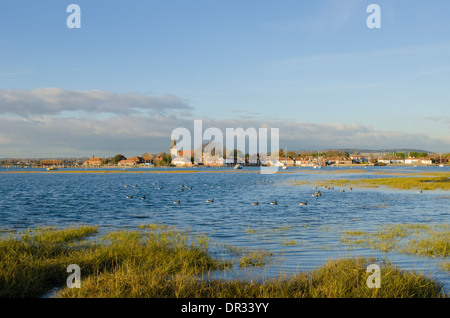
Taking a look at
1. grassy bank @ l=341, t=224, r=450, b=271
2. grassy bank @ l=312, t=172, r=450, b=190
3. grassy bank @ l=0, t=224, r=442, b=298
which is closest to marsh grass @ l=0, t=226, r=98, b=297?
grassy bank @ l=0, t=224, r=442, b=298

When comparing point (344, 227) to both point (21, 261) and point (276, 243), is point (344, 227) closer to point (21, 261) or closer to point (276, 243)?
point (276, 243)

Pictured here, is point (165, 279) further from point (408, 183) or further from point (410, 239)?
point (408, 183)

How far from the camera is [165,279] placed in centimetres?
1147

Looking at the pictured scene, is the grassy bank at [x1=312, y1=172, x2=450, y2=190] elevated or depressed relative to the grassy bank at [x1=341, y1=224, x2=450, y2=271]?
depressed

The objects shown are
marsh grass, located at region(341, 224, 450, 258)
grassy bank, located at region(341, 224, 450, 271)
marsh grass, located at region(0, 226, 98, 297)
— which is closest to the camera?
marsh grass, located at region(0, 226, 98, 297)

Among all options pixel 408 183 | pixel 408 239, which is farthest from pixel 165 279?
pixel 408 183

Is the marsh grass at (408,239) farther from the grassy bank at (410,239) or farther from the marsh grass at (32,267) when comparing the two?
the marsh grass at (32,267)

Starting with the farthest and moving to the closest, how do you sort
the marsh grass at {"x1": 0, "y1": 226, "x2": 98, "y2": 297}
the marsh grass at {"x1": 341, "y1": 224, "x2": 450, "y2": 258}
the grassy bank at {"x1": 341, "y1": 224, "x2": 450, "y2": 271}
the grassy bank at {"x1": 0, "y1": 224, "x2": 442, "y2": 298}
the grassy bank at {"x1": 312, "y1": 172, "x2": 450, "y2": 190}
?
the grassy bank at {"x1": 312, "y1": 172, "x2": 450, "y2": 190}
the marsh grass at {"x1": 341, "y1": 224, "x2": 450, "y2": 258}
the grassy bank at {"x1": 341, "y1": 224, "x2": 450, "y2": 271}
the marsh grass at {"x1": 0, "y1": 226, "x2": 98, "y2": 297}
the grassy bank at {"x1": 0, "y1": 224, "x2": 442, "y2": 298}

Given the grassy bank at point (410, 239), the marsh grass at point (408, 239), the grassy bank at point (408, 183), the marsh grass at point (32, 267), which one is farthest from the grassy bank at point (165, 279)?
the grassy bank at point (408, 183)

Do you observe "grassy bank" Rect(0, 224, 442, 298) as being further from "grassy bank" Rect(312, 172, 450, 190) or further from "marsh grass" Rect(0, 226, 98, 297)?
"grassy bank" Rect(312, 172, 450, 190)

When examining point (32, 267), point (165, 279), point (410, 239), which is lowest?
point (410, 239)

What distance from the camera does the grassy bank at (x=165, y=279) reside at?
10.2 metres

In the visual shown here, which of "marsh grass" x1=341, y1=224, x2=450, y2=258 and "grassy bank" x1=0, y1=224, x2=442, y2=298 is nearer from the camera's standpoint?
"grassy bank" x1=0, y1=224, x2=442, y2=298

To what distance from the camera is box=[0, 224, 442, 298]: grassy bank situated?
33.5ft
